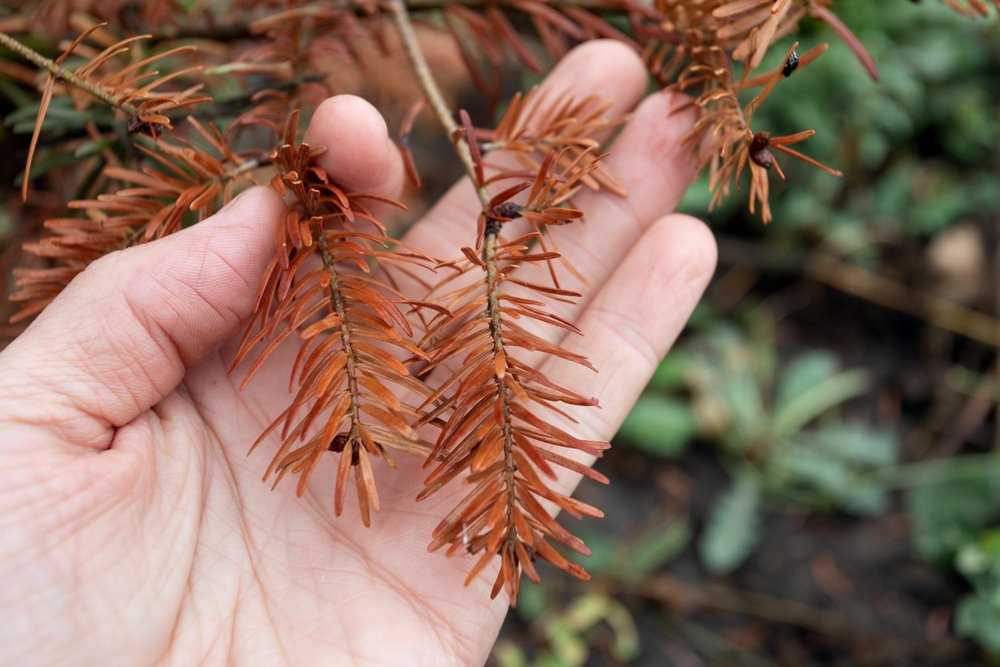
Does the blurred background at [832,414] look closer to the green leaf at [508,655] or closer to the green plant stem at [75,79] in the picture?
the green leaf at [508,655]

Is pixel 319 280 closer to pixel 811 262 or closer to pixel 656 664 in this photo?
pixel 656 664

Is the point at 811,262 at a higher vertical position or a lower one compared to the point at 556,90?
lower

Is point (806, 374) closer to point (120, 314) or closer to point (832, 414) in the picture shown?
point (832, 414)

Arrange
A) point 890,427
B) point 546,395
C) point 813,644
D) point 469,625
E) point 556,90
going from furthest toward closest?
1. point 890,427
2. point 813,644
3. point 556,90
4. point 469,625
5. point 546,395

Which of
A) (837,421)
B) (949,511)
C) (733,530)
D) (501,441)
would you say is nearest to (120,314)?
(501,441)

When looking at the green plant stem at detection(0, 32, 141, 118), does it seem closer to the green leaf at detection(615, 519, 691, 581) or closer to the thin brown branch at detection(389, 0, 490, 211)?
the thin brown branch at detection(389, 0, 490, 211)

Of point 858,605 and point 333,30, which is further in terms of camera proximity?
point 858,605

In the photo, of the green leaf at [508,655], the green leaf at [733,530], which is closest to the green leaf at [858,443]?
the green leaf at [733,530]

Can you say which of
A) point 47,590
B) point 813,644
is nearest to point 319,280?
point 47,590
